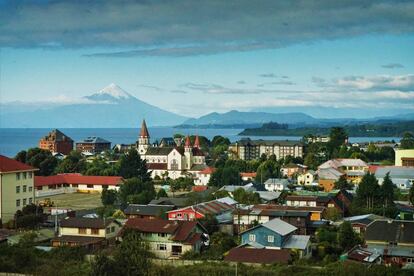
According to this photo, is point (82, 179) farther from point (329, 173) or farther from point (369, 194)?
point (369, 194)

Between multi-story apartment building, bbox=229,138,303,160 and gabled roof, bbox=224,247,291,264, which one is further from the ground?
multi-story apartment building, bbox=229,138,303,160

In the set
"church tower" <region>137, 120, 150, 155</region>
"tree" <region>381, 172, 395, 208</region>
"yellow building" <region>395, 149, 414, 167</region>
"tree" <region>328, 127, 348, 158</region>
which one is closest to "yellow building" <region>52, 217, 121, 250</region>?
"tree" <region>381, 172, 395, 208</region>

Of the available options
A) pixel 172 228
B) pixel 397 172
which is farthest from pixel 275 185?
pixel 172 228

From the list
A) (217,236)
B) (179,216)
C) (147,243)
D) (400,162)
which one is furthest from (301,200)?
(400,162)

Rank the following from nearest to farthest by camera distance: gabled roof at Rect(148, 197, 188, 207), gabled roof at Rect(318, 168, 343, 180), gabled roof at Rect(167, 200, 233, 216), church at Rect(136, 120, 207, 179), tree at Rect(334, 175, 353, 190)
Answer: gabled roof at Rect(167, 200, 233, 216), gabled roof at Rect(148, 197, 188, 207), tree at Rect(334, 175, 353, 190), gabled roof at Rect(318, 168, 343, 180), church at Rect(136, 120, 207, 179)

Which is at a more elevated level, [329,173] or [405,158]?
[405,158]

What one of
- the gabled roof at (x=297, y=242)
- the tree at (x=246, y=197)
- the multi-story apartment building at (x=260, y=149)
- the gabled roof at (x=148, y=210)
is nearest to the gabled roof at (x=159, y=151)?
the multi-story apartment building at (x=260, y=149)

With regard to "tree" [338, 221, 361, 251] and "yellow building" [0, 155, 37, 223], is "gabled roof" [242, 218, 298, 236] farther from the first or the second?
"yellow building" [0, 155, 37, 223]

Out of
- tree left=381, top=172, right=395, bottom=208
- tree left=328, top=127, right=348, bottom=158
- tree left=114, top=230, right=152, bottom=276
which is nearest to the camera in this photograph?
tree left=114, top=230, right=152, bottom=276
